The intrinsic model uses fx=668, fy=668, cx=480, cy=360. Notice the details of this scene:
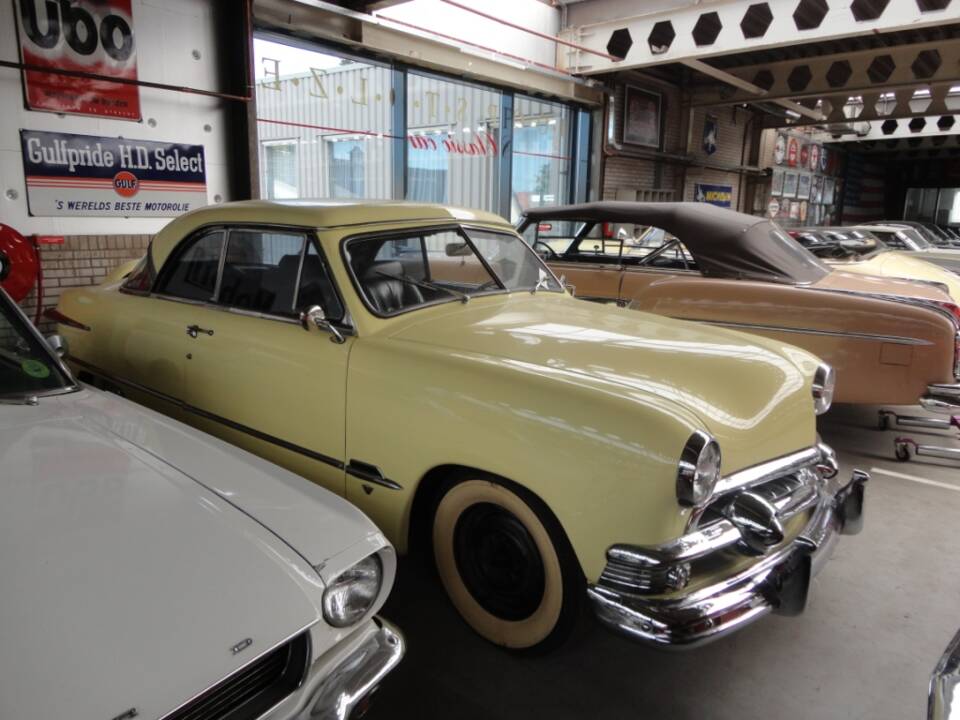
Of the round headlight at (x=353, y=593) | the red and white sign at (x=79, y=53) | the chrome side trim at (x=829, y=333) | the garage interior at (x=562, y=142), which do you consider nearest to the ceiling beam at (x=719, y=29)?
the garage interior at (x=562, y=142)

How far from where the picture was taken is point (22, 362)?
2.48 m

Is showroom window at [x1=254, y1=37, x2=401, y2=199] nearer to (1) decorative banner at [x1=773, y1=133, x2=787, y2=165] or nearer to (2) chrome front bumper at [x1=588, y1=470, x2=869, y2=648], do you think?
(2) chrome front bumper at [x1=588, y1=470, x2=869, y2=648]

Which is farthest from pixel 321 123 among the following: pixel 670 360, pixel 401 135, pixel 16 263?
pixel 670 360

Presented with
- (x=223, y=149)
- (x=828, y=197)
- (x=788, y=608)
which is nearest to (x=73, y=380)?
(x=788, y=608)

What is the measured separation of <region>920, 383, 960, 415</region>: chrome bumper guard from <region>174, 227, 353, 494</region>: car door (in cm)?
375

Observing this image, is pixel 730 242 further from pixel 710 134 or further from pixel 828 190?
pixel 828 190

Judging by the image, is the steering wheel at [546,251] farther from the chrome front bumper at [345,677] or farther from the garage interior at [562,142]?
the chrome front bumper at [345,677]

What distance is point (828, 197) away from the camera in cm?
2328

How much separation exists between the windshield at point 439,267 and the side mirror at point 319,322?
0.20m

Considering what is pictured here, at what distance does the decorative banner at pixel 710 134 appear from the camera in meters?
15.5

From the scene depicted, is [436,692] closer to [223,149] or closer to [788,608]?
[788,608]

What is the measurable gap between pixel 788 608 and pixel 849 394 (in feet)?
8.99

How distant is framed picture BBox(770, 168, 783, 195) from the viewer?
61.1 feet

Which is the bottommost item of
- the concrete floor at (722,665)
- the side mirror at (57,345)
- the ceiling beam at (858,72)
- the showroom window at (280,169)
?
the concrete floor at (722,665)
